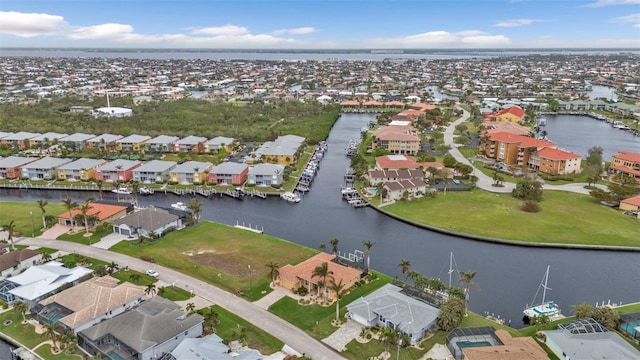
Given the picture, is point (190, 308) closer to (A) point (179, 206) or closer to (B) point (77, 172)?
(A) point (179, 206)

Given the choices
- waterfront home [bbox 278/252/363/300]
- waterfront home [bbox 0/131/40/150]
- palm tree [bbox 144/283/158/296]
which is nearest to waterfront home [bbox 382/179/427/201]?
waterfront home [bbox 278/252/363/300]

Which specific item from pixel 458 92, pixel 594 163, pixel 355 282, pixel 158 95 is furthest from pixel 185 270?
pixel 458 92

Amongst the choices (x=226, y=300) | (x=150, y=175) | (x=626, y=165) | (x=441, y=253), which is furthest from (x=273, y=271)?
(x=626, y=165)

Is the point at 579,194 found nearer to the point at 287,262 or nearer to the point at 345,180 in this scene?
the point at 345,180

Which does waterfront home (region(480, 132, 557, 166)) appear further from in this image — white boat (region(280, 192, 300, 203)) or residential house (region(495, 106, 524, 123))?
white boat (region(280, 192, 300, 203))

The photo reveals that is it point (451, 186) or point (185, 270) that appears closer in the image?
point (185, 270)
